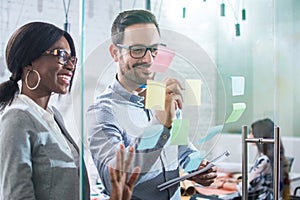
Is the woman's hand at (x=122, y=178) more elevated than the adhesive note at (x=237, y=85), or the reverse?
the adhesive note at (x=237, y=85)

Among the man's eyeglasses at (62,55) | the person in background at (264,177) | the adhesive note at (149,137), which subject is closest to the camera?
the adhesive note at (149,137)

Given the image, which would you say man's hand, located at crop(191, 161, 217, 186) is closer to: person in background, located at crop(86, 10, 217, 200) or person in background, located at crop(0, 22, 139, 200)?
person in background, located at crop(86, 10, 217, 200)

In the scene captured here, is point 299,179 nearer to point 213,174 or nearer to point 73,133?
A: point 213,174

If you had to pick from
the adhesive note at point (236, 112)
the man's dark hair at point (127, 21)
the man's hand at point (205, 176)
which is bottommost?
the man's hand at point (205, 176)

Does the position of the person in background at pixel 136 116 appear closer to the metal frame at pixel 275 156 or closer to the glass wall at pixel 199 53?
the glass wall at pixel 199 53

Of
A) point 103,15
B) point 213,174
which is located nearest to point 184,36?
point 103,15

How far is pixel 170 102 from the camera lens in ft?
4.01

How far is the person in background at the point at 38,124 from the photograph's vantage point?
1.29 meters

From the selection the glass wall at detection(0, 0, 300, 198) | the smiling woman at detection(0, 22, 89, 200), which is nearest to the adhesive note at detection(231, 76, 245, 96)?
the glass wall at detection(0, 0, 300, 198)

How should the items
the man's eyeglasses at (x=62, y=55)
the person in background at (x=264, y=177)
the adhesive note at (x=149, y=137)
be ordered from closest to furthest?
the adhesive note at (x=149, y=137), the man's eyeglasses at (x=62, y=55), the person in background at (x=264, y=177)

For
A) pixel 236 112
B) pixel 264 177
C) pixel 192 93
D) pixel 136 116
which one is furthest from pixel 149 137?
pixel 264 177

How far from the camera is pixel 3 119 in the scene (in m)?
1.34

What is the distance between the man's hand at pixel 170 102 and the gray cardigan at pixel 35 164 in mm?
285

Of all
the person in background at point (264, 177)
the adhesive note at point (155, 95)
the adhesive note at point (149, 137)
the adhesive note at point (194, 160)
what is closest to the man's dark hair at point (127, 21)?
the adhesive note at point (155, 95)
